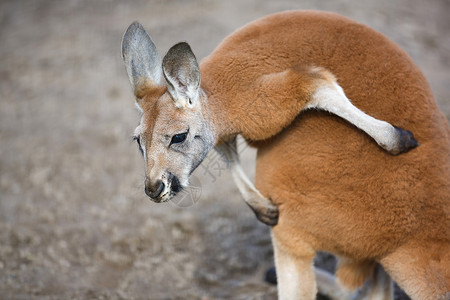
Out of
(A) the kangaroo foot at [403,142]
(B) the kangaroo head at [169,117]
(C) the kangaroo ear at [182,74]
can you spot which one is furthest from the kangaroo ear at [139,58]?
(A) the kangaroo foot at [403,142]

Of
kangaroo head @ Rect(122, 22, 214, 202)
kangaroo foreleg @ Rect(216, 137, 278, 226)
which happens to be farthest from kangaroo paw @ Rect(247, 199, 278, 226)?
kangaroo head @ Rect(122, 22, 214, 202)

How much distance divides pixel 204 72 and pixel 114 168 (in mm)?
3711

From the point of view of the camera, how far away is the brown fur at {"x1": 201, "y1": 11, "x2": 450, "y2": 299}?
3221mm

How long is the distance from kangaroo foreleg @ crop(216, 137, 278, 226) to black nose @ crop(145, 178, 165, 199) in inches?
31.2

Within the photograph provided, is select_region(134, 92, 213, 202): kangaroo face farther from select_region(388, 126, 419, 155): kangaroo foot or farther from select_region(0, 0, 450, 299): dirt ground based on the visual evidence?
select_region(388, 126, 419, 155): kangaroo foot

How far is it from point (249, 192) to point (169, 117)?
0.92m

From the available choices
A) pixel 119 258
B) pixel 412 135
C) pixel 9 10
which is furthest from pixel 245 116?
pixel 9 10

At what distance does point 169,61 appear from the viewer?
3.06 meters

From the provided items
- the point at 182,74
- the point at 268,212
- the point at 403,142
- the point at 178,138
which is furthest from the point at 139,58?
the point at 403,142

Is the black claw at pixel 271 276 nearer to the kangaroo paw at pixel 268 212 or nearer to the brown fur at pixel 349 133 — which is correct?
the kangaroo paw at pixel 268 212

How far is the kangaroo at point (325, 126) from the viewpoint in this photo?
3.18 m

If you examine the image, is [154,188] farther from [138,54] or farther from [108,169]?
[108,169]

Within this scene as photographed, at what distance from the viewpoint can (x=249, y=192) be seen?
3785 mm

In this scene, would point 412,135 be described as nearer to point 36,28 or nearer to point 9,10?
point 36,28
